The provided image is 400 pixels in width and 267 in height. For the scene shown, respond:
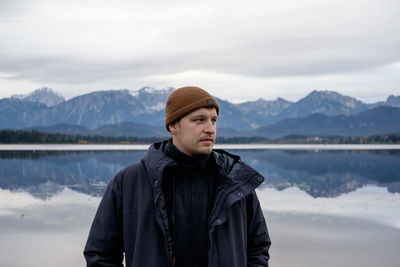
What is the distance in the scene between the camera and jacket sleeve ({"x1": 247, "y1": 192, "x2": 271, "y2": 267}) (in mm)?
3779

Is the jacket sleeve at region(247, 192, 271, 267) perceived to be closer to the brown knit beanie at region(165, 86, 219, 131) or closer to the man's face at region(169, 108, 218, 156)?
the man's face at region(169, 108, 218, 156)

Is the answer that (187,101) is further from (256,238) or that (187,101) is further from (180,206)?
(256,238)

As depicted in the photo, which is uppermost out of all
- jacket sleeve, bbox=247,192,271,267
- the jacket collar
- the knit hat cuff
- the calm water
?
the knit hat cuff

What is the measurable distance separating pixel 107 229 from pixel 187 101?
121 centimetres

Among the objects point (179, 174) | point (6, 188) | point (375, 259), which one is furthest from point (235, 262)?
point (6, 188)

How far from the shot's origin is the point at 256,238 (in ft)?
12.5

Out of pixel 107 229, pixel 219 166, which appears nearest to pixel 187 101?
pixel 219 166

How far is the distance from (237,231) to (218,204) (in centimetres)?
30

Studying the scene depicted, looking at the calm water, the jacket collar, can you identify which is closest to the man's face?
the jacket collar

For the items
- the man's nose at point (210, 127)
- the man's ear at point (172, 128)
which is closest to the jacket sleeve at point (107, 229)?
the man's ear at point (172, 128)

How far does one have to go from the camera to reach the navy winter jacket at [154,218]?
3.38m

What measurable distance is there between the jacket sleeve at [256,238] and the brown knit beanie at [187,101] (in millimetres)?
915

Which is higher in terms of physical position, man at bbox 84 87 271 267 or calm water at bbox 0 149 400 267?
man at bbox 84 87 271 267

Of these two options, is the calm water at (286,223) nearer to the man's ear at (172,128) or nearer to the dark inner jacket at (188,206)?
the dark inner jacket at (188,206)
